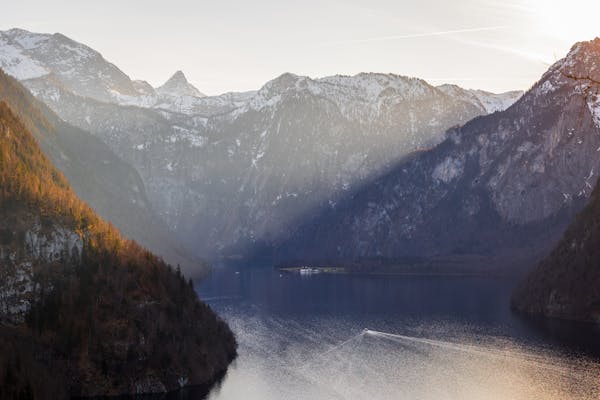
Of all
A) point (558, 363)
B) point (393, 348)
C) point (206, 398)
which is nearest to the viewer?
point (206, 398)

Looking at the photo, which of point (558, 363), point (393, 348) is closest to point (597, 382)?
point (558, 363)

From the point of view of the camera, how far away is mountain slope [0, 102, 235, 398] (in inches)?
5723

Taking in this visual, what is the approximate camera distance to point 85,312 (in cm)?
15638

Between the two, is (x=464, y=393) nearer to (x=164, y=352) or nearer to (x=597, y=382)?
(x=597, y=382)

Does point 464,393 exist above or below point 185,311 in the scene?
below

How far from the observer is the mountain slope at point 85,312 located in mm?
145375

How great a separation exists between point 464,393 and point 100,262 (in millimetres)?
82193

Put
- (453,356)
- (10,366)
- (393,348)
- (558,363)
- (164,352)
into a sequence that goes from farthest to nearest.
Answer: (393,348), (453,356), (558,363), (164,352), (10,366)

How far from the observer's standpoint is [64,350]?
14800cm

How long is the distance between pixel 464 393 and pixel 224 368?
51.8 metres

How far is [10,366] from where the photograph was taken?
5069 inches

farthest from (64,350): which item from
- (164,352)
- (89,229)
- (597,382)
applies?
(597,382)

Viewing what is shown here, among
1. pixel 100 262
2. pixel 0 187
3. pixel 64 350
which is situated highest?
pixel 0 187

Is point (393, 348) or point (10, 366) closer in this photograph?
point (10, 366)
